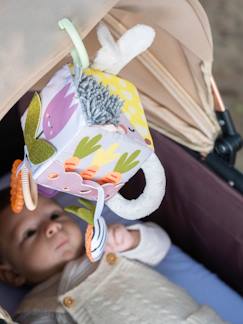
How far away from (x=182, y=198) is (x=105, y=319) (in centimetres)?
36

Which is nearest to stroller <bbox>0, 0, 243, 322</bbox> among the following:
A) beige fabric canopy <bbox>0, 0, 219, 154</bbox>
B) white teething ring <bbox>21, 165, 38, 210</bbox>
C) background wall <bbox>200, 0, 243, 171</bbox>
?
beige fabric canopy <bbox>0, 0, 219, 154</bbox>

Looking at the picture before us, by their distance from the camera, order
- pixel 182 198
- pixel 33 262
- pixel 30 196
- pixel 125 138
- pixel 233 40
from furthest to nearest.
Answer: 1. pixel 233 40
2. pixel 182 198
3. pixel 33 262
4. pixel 30 196
5. pixel 125 138

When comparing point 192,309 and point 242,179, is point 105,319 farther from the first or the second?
point 242,179

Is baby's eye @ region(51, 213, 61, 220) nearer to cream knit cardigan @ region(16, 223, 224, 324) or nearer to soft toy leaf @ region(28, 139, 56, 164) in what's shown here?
cream knit cardigan @ region(16, 223, 224, 324)

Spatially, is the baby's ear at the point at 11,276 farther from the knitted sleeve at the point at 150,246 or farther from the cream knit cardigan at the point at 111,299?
the knitted sleeve at the point at 150,246

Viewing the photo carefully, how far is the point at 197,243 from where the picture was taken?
143 centimetres

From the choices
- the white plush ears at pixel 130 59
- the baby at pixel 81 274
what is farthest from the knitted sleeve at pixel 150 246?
the white plush ears at pixel 130 59

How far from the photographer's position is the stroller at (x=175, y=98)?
80 cm

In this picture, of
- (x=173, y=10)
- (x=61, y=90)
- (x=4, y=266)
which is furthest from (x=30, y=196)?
(x=4, y=266)

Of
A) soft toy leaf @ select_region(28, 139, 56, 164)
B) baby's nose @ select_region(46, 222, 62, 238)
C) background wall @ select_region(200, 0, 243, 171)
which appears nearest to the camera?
soft toy leaf @ select_region(28, 139, 56, 164)

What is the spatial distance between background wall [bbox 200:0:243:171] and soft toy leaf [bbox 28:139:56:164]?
4.44ft

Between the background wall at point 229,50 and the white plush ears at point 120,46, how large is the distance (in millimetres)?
1232

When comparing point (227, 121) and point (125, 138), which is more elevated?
point (125, 138)

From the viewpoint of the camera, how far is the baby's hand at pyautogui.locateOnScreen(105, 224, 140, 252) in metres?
1.28
